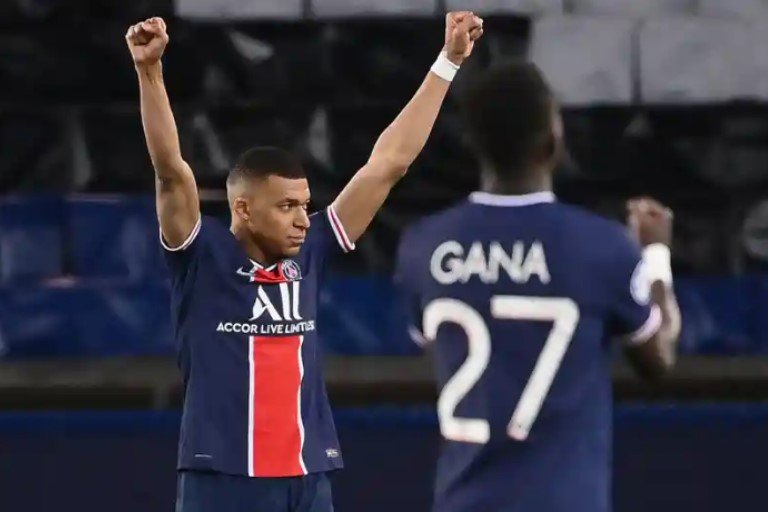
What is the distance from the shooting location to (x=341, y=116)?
654 cm

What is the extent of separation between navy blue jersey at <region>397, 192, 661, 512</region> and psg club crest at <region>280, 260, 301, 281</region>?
131 cm

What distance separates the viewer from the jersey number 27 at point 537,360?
2539 mm

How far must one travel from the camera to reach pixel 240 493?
374 cm

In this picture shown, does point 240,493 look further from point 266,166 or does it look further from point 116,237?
point 116,237

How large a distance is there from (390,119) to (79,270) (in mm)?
1318

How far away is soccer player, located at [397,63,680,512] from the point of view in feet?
8.33

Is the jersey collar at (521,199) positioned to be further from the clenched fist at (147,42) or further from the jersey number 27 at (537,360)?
the clenched fist at (147,42)

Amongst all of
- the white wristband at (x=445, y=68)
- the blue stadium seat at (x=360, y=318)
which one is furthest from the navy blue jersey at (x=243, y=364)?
the blue stadium seat at (x=360, y=318)

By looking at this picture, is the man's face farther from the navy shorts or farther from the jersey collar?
the jersey collar

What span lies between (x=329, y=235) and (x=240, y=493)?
656 mm

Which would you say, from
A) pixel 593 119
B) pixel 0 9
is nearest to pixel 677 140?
pixel 593 119

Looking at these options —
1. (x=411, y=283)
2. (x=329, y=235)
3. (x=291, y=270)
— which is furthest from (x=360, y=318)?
(x=411, y=283)

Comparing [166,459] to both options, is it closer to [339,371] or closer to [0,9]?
[339,371]

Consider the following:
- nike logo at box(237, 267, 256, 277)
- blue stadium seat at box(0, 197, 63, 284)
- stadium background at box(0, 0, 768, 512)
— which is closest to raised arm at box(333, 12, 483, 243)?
nike logo at box(237, 267, 256, 277)
